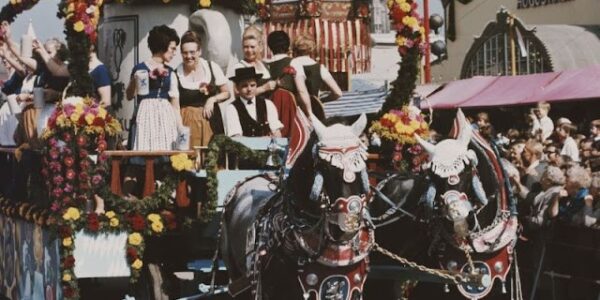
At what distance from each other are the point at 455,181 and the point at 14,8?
5.35 m

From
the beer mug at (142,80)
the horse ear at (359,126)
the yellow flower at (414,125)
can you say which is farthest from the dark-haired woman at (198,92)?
the horse ear at (359,126)

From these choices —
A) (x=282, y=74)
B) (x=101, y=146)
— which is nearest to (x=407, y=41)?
(x=282, y=74)

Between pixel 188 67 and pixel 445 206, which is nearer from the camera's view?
pixel 445 206

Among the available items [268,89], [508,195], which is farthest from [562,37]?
[508,195]

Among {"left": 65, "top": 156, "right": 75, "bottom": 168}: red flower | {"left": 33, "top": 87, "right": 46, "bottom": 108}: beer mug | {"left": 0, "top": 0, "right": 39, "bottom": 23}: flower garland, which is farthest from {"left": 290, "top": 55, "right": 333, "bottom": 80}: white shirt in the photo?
{"left": 0, "top": 0, "right": 39, "bottom": 23}: flower garland

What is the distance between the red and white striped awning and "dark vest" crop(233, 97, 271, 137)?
2068 cm

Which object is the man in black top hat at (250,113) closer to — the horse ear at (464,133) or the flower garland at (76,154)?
the flower garland at (76,154)

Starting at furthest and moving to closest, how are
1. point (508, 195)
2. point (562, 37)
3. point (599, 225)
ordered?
point (562, 37) < point (599, 225) < point (508, 195)

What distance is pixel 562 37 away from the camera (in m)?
25.1

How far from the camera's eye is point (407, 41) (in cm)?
1098

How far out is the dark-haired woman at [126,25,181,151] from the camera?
1132 cm

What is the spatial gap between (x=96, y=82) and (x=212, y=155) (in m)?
1.86

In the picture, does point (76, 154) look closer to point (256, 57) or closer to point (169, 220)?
point (169, 220)

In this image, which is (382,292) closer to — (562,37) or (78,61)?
(78,61)
